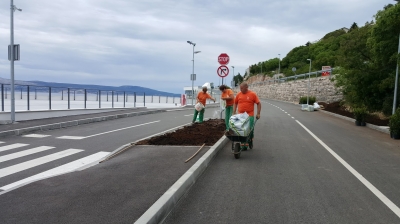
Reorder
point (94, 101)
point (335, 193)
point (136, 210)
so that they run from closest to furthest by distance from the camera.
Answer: point (136, 210), point (335, 193), point (94, 101)

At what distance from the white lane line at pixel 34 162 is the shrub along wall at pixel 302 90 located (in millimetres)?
29153

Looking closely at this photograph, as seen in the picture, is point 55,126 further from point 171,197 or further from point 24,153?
point 171,197

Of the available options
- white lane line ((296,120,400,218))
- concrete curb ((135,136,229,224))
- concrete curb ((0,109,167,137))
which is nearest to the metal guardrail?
concrete curb ((0,109,167,137))

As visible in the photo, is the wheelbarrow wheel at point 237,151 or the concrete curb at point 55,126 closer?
the wheelbarrow wheel at point 237,151

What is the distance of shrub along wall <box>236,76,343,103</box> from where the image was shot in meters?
43.6

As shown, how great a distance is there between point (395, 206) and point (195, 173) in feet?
11.2

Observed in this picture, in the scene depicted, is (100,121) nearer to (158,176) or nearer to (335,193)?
(158,176)

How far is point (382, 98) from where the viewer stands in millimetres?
21672

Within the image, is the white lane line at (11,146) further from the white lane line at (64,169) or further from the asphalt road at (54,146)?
the white lane line at (64,169)

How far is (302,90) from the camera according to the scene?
2125 inches

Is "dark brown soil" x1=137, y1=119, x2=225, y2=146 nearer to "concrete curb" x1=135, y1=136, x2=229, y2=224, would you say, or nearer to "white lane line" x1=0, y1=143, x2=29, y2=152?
"concrete curb" x1=135, y1=136, x2=229, y2=224

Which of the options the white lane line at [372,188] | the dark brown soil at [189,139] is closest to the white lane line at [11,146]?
the dark brown soil at [189,139]

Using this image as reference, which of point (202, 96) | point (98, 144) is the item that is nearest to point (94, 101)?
point (202, 96)

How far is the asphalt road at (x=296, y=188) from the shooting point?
5.13 meters
